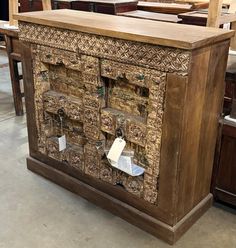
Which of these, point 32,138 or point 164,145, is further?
point 32,138

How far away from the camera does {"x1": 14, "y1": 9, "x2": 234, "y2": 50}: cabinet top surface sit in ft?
5.70

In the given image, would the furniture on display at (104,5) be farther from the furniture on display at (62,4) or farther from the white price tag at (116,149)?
the white price tag at (116,149)

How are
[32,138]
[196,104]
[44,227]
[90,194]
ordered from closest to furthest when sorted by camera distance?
[196,104]
[44,227]
[90,194]
[32,138]

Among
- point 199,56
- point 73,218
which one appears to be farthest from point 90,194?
point 199,56

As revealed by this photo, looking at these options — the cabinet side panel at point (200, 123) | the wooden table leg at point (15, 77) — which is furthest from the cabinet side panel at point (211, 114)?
the wooden table leg at point (15, 77)

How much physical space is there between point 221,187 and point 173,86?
34.1 inches

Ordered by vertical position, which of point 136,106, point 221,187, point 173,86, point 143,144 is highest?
point 173,86

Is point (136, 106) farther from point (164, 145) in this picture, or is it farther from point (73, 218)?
point (73, 218)

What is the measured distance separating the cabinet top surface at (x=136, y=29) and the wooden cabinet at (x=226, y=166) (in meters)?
0.57

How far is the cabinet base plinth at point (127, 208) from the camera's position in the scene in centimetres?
210

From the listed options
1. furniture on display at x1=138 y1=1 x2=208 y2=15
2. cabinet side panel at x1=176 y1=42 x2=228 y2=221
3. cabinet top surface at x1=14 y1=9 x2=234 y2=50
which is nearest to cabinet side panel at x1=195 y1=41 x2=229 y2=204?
cabinet side panel at x1=176 y1=42 x2=228 y2=221

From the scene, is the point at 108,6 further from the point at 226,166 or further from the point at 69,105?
the point at 226,166

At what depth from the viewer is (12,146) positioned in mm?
3197

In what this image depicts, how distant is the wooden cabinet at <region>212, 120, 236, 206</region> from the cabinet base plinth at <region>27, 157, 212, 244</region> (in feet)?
0.30
